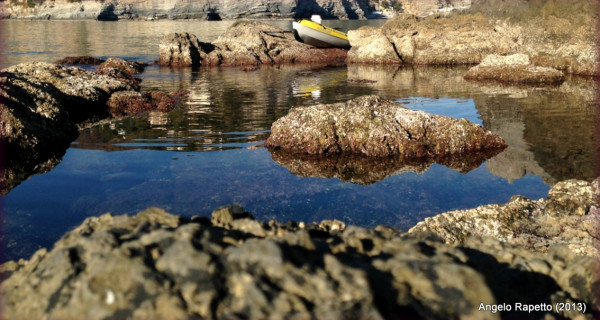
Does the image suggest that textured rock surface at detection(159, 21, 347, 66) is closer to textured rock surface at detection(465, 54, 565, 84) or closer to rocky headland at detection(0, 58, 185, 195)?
textured rock surface at detection(465, 54, 565, 84)

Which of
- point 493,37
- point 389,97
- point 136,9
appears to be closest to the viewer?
point 389,97

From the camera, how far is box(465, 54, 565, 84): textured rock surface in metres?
23.8

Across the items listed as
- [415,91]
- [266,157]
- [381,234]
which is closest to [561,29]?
[415,91]

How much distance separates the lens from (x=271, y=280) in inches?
125

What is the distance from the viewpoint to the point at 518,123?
571 inches

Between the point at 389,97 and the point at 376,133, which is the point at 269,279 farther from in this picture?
the point at 389,97

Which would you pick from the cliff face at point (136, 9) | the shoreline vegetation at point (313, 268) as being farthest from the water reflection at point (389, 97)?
the cliff face at point (136, 9)

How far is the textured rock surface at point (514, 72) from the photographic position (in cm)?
2380

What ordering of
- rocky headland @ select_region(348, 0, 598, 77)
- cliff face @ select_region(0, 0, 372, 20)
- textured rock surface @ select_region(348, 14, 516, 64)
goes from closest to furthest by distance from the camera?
1. rocky headland @ select_region(348, 0, 598, 77)
2. textured rock surface @ select_region(348, 14, 516, 64)
3. cliff face @ select_region(0, 0, 372, 20)

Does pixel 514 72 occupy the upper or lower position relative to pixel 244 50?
lower

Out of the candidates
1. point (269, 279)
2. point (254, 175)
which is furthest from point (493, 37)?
point (269, 279)

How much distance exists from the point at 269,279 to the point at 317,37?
41.1m

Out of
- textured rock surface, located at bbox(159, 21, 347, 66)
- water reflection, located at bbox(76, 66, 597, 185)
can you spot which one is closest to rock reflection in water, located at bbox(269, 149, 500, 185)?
water reflection, located at bbox(76, 66, 597, 185)

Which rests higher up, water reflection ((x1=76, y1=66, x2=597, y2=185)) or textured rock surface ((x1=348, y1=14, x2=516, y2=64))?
textured rock surface ((x1=348, y1=14, x2=516, y2=64))
